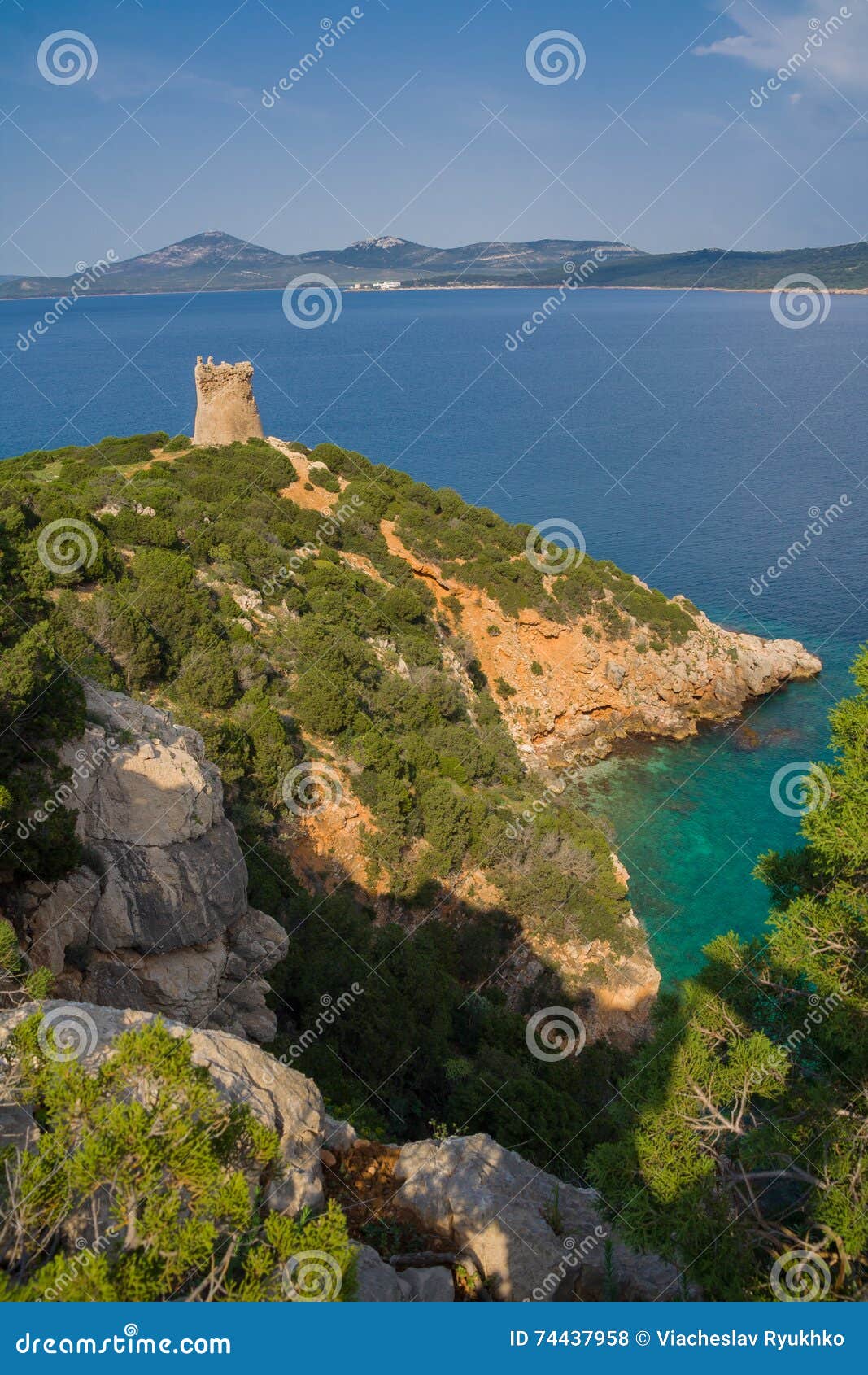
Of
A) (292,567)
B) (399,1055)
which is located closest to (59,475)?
(292,567)

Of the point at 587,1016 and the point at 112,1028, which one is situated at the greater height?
the point at 587,1016

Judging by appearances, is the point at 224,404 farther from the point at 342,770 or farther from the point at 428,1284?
the point at 428,1284

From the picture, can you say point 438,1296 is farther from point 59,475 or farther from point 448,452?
point 448,452

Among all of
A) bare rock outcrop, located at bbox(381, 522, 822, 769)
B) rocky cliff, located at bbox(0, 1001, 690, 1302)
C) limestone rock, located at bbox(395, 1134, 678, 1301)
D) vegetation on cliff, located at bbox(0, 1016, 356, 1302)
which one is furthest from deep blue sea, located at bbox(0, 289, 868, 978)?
vegetation on cliff, located at bbox(0, 1016, 356, 1302)

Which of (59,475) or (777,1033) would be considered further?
(59,475)

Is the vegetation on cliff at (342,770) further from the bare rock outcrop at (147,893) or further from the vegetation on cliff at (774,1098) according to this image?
the vegetation on cliff at (774,1098)

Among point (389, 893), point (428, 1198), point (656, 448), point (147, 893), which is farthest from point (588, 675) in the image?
point (656, 448)
